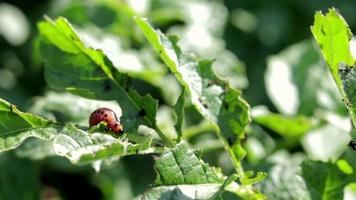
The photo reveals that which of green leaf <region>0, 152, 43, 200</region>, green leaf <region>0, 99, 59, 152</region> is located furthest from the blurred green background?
green leaf <region>0, 99, 59, 152</region>

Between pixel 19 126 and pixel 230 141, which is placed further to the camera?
pixel 230 141

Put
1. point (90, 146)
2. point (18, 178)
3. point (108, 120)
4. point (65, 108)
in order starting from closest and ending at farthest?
point (90, 146)
point (108, 120)
point (65, 108)
point (18, 178)

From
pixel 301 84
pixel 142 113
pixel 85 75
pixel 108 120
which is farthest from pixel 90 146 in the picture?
pixel 301 84

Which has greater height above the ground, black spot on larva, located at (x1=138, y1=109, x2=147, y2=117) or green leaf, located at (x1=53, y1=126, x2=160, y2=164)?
black spot on larva, located at (x1=138, y1=109, x2=147, y2=117)

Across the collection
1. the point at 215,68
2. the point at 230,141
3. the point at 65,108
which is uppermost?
the point at 215,68

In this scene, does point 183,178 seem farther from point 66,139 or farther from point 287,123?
point 287,123

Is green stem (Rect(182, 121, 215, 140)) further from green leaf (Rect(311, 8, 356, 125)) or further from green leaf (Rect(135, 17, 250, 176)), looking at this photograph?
green leaf (Rect(311, 8, 356, 125))

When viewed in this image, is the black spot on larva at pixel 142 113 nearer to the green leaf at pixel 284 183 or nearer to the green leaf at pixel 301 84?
the green leaf at pixel 284 183
